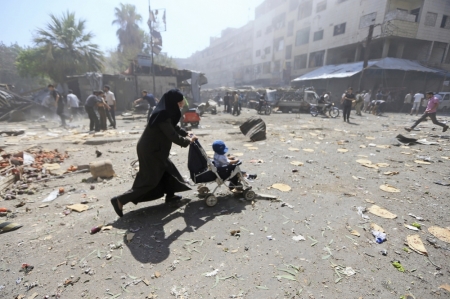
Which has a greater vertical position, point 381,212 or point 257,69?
point 257,69

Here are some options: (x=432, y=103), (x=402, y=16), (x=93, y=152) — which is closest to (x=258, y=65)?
(x=402, y=16)

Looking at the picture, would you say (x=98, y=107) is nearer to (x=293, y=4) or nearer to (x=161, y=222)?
(x=161, y=222)

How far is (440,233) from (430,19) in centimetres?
2967

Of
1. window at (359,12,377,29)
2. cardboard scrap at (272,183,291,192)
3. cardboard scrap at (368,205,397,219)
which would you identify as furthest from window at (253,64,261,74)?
cardboard scrap at (368,205,397,219)

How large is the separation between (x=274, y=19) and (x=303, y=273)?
45.4 metres

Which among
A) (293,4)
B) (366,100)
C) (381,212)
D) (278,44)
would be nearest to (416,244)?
(381,212)

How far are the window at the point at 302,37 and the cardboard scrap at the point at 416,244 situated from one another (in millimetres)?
34496

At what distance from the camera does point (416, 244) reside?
93.0 inches

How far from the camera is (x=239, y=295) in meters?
1.74

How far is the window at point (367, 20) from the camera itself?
21719mm

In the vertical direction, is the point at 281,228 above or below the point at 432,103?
below

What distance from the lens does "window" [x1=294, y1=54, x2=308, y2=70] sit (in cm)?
3248

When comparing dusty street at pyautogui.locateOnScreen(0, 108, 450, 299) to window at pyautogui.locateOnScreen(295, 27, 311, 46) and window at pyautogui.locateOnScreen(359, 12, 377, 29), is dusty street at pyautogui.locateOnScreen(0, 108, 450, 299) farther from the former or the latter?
window at pyautogui.locateOnScreen(295, 27, 311, 46)

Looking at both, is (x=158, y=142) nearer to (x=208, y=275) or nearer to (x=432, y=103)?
(x=208, y=275)
